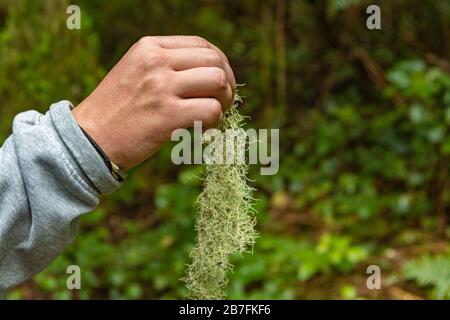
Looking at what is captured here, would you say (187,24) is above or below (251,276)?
above

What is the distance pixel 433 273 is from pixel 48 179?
5.70ft

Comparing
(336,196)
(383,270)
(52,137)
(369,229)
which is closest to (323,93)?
(336,196)

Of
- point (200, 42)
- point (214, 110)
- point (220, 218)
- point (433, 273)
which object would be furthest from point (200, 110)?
point (433, 273)

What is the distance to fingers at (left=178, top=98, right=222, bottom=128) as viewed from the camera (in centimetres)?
102

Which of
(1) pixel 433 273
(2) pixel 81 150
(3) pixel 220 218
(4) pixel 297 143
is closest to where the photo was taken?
(2) pixel 81 150

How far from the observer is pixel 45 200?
1025mm

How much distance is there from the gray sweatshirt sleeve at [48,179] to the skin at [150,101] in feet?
0.11

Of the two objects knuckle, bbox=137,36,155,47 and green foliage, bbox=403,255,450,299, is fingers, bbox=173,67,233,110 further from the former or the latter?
green foliage, bbox=403,255,450,299

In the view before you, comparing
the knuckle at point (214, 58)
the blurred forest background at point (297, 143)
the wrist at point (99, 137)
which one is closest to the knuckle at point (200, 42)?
the knuckle at point (214, 58)

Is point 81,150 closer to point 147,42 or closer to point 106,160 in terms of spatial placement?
point 106,160

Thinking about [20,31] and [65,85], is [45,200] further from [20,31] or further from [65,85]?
[20,31]

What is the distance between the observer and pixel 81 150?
1.01 metres

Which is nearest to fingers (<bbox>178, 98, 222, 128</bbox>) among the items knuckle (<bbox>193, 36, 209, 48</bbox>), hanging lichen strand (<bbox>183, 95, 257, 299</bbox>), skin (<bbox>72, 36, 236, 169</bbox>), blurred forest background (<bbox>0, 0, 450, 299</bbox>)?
skin (<bbox>72, 36, 236, 169</bbox>)
